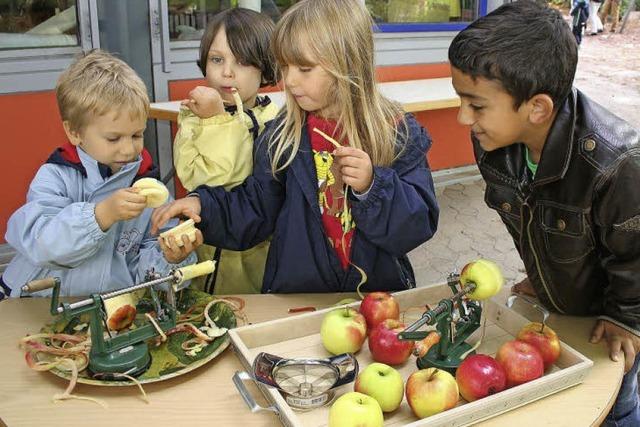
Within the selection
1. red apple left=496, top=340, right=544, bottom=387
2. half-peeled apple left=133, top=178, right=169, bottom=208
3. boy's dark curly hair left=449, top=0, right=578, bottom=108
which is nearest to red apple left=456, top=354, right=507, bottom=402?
red apple left=496, top=340, right=544, bottom=387

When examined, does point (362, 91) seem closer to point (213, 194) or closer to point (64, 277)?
point (213, 194)

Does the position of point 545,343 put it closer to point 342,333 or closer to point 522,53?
point 342,333

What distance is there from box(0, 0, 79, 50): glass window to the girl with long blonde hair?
2259mm

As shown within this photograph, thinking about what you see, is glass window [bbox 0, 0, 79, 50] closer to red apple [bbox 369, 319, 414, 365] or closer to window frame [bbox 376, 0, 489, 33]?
window frame [bbox 376, 0, 489, 33]

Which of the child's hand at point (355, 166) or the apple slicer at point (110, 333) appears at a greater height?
the child's hand at point (355, 166)

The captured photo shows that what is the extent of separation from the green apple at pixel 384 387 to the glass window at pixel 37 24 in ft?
10.2

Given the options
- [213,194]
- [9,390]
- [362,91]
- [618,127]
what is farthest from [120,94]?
[618,127]

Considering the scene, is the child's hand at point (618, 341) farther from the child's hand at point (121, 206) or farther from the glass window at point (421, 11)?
the glass window at point (421, 11)

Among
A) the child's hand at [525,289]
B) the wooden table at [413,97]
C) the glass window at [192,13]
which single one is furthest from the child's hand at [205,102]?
the glass window at [192,13]

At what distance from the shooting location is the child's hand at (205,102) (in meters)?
1.90

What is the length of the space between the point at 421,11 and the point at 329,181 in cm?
383

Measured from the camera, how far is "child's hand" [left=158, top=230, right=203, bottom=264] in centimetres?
154

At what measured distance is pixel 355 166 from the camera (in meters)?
1.55

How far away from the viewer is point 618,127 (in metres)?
1.51
